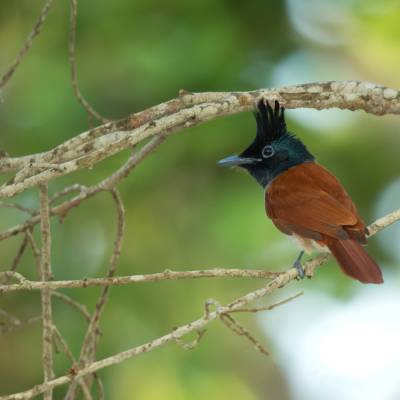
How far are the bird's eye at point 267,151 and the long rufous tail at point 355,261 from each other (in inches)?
35.3

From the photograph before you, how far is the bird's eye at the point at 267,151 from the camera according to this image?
187 inches

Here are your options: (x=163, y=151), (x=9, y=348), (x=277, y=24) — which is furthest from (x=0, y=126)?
(x=277, y=24)

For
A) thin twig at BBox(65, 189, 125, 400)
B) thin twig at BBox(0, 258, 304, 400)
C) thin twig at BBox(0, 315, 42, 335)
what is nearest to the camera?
thin twig at BBox(0, 258, 304, 400)

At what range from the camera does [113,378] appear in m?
5.36

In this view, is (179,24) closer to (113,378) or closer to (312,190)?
(312,190)

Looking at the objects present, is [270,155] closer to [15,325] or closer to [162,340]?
[15,325]

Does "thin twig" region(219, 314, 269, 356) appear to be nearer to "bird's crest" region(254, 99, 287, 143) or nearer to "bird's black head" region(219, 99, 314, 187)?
"bird's crest" region(254, 99, 287, 143)

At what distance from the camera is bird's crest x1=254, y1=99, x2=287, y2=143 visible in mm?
4246

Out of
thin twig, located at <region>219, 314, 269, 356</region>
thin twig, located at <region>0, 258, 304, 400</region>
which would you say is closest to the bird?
thin twig, located at <region>219, 314, 269, 356</region>

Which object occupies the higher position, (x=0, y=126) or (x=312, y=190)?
(x=0, y=126)

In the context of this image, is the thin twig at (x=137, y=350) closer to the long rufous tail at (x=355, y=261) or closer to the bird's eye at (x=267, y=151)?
the long rufous tail at (x=355, y=261)

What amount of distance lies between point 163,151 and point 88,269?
0.91 metres

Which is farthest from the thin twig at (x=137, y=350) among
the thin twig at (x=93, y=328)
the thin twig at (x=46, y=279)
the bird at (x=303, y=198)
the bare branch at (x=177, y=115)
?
the bird at (x=303, y=198)

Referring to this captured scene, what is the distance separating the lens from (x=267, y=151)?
4.77 m
